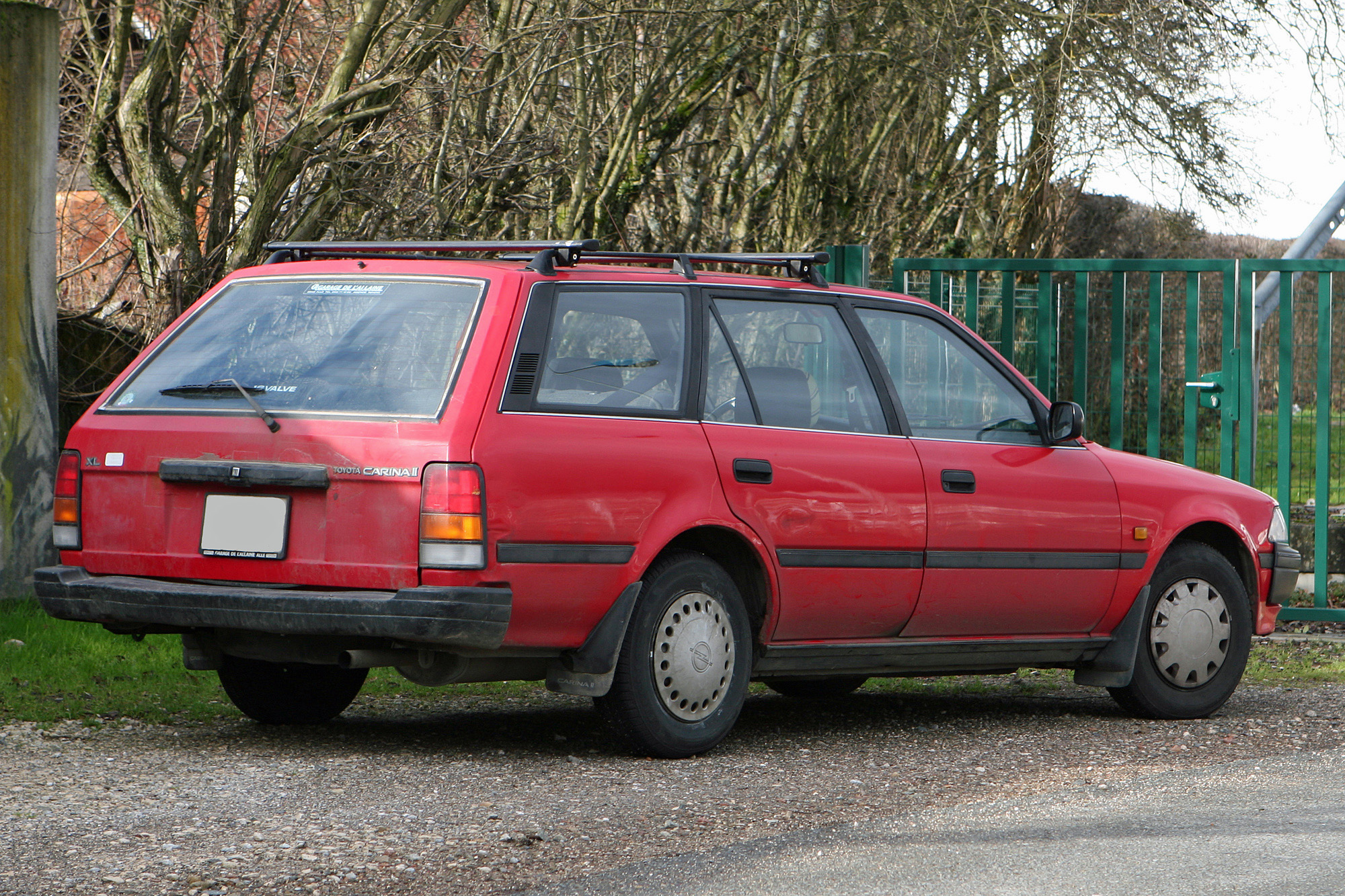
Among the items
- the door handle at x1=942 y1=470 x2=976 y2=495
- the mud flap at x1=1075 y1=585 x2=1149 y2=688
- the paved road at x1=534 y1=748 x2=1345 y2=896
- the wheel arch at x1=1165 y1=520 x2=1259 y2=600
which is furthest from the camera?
the wheel arch at x1=1165 y1=520 x2=1259 y2=600

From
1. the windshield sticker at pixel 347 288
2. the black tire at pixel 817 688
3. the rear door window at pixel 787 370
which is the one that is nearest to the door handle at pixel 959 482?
the rear door window at pixel 787 370

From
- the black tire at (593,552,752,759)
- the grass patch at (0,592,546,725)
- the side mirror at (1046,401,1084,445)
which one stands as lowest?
the grass patch at (0,592,546,725)

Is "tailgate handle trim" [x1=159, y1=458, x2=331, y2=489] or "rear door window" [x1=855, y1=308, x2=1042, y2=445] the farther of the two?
"rear door window" [x1=855, y1=308, x2=1042, y2=445]

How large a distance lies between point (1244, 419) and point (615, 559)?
5.70 m

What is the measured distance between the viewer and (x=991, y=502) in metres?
6.59

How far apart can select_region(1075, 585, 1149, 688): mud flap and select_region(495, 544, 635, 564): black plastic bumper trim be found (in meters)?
2.51

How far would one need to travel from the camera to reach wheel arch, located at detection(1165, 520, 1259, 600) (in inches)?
291

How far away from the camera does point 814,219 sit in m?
17.4

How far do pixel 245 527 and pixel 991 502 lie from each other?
285 centimetres

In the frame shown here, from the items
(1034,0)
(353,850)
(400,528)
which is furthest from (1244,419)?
(353,850)

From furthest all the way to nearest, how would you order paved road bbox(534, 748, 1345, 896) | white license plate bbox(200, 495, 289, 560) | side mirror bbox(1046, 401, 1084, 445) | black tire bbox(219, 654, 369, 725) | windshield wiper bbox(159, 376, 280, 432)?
side mirror bbox(1046, 401, 1084, 445), black tire bbox(219, 654, 369, 725), windshield wiper bbox(159, 376, 280, 432), white license plate bbox(200, 495, 289, 560), paved road bbox(534, 748, 1345, 896)

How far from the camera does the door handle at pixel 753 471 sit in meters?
5.88

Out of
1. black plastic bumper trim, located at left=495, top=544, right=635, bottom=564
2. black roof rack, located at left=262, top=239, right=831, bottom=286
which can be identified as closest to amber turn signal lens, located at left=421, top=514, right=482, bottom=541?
black plastic bumper trim, located at left=495, top=544, right=635, bottom=564

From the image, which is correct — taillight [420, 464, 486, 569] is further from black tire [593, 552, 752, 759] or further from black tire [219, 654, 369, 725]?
black tire [219, 654, 369, 725]
